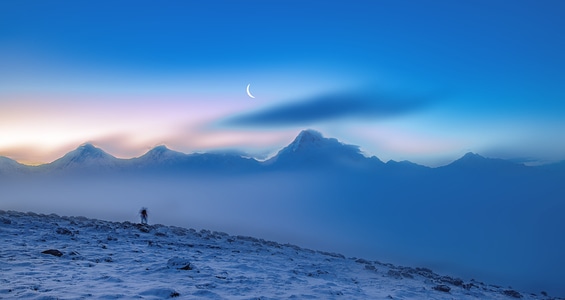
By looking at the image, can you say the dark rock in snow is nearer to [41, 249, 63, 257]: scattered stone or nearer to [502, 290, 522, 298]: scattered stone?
[41, 249, 63, 257]: scattered stone

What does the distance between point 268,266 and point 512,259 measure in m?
202

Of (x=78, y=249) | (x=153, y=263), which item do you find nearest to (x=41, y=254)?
(x=78, y=249)

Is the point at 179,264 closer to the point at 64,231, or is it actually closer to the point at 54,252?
the point at 54,252

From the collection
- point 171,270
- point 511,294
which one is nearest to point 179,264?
point 171,270

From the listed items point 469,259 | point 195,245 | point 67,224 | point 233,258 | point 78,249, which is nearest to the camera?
point 78,249

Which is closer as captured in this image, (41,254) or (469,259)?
(41,254)

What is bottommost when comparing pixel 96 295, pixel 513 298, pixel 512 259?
pixel 512 259

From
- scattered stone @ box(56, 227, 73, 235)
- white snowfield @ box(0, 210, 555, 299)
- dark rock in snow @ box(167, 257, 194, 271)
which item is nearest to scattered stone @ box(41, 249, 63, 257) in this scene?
white snowfield @ box(0, 210, 555, 299)

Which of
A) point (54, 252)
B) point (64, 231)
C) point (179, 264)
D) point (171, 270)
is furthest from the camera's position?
point (64, 231)

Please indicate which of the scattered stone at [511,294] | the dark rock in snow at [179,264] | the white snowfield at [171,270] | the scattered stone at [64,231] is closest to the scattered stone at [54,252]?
the white snowfield at [171,270]

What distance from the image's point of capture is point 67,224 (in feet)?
64.6

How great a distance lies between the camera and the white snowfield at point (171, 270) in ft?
30.3

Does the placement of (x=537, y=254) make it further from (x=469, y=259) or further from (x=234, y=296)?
(x=234, y=296)

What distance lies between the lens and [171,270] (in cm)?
1170
